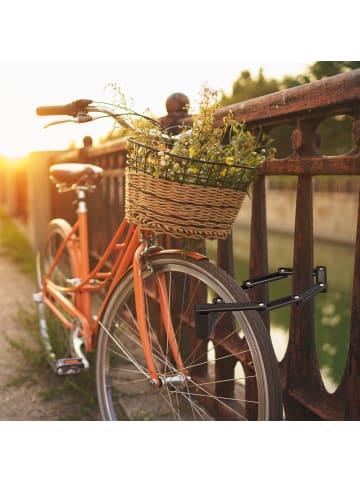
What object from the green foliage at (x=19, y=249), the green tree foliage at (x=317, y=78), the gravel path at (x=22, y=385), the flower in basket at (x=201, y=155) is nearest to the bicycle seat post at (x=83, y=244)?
the gravel path at (x=22, y=385)

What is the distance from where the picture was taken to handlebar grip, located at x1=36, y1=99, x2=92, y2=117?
1.77 m

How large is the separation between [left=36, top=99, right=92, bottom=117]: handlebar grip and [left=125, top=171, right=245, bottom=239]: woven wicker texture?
1.41 ft

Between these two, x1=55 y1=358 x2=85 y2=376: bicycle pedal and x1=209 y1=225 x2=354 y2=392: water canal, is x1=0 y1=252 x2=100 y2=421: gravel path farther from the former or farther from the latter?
x1=209 y1=225 x2=354 y2=392: water canal

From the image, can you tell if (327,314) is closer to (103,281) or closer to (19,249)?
(103,281)

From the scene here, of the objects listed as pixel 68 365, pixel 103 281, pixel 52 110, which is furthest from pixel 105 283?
pixel 52 110

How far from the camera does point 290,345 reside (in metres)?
1.58

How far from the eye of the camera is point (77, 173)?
2.24 meters

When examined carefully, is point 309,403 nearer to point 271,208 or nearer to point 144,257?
point 144,257

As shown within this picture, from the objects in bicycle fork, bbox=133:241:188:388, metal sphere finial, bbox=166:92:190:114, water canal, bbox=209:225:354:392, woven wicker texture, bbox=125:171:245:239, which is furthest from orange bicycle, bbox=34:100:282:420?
metal sphere finial, bbox=166:92:190:114

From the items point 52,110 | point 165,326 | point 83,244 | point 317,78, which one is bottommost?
point 165,326

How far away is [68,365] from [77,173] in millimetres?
744

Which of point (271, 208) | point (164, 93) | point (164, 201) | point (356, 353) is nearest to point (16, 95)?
point (164, 93)

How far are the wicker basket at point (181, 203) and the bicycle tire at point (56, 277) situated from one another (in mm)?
1033
